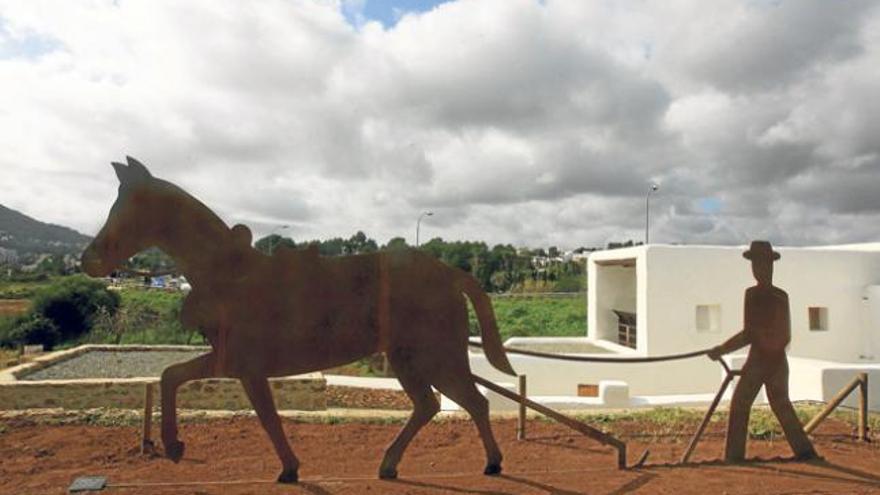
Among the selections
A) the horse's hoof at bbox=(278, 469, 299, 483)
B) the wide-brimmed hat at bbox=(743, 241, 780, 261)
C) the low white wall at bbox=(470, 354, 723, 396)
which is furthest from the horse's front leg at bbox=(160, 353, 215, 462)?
the low white wall at bbox=(470, 354, 723, 396)

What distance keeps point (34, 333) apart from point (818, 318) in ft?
84.4

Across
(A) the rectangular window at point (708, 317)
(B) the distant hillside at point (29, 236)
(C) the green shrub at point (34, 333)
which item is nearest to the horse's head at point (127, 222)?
(A) the rectangular window at point (708, 317)

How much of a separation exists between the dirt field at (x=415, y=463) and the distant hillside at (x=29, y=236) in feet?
489

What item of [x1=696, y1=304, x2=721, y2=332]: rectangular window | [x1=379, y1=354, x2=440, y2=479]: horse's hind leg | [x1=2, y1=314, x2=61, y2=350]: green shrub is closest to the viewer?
[x1=379, y1=354, x2=440, y2=479]: horse's hind leg

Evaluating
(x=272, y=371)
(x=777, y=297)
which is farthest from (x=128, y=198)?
(x=777, y=297)

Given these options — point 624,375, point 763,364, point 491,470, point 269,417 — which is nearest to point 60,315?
point 624,375

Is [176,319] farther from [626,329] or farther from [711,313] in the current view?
[711,313]

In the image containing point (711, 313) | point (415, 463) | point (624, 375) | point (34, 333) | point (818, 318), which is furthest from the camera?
point (34, 333)

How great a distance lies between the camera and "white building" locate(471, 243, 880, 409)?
1446 centimetres

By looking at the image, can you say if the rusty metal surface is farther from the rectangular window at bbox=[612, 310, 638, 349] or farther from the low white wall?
the rectangular window at bbox=[612, 310, 638, 349]

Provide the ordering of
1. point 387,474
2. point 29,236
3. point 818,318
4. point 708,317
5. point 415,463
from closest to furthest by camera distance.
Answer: point 387,474 → point 415,463 → point 708,317 → point 818,318 → point 29,236

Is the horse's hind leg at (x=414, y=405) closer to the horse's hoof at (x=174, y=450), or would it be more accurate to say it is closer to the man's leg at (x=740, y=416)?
the horse's hoof at (x=174, y=450)

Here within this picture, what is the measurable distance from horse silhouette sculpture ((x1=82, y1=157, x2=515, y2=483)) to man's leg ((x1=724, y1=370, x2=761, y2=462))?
7.13 feet

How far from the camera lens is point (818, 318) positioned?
15.6 meters
